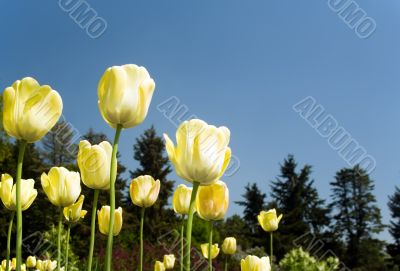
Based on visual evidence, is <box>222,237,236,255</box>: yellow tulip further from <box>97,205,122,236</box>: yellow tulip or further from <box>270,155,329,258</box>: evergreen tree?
<box>270,155,329,258</box>: evergreen tree

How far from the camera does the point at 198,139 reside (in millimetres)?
1261

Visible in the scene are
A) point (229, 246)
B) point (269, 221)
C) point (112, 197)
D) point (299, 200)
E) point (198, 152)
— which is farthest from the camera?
point (299, 200)

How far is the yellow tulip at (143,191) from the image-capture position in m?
2.35

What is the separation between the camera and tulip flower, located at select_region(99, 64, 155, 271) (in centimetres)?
124

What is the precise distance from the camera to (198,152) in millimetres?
1254

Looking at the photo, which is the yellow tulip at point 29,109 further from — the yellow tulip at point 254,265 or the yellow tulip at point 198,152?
the yellow tulip at point 254,265

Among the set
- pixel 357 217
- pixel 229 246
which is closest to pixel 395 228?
pixel 357 217

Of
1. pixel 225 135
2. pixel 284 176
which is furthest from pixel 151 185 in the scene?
pixel 284 176

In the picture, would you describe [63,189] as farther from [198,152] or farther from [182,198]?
[198,152]

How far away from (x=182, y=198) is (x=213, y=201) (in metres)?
0.74

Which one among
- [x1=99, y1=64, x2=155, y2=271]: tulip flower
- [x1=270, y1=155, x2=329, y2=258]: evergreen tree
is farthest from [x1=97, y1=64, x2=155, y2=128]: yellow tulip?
[x1=270, y1=155, x2=329, y2=258]: evergreen tree

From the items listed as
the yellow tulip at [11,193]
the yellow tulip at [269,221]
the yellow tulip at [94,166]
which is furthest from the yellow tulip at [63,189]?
the yellow tulip at [269,221]

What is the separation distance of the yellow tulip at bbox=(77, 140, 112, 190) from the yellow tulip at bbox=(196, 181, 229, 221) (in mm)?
326

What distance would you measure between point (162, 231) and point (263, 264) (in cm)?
2293
